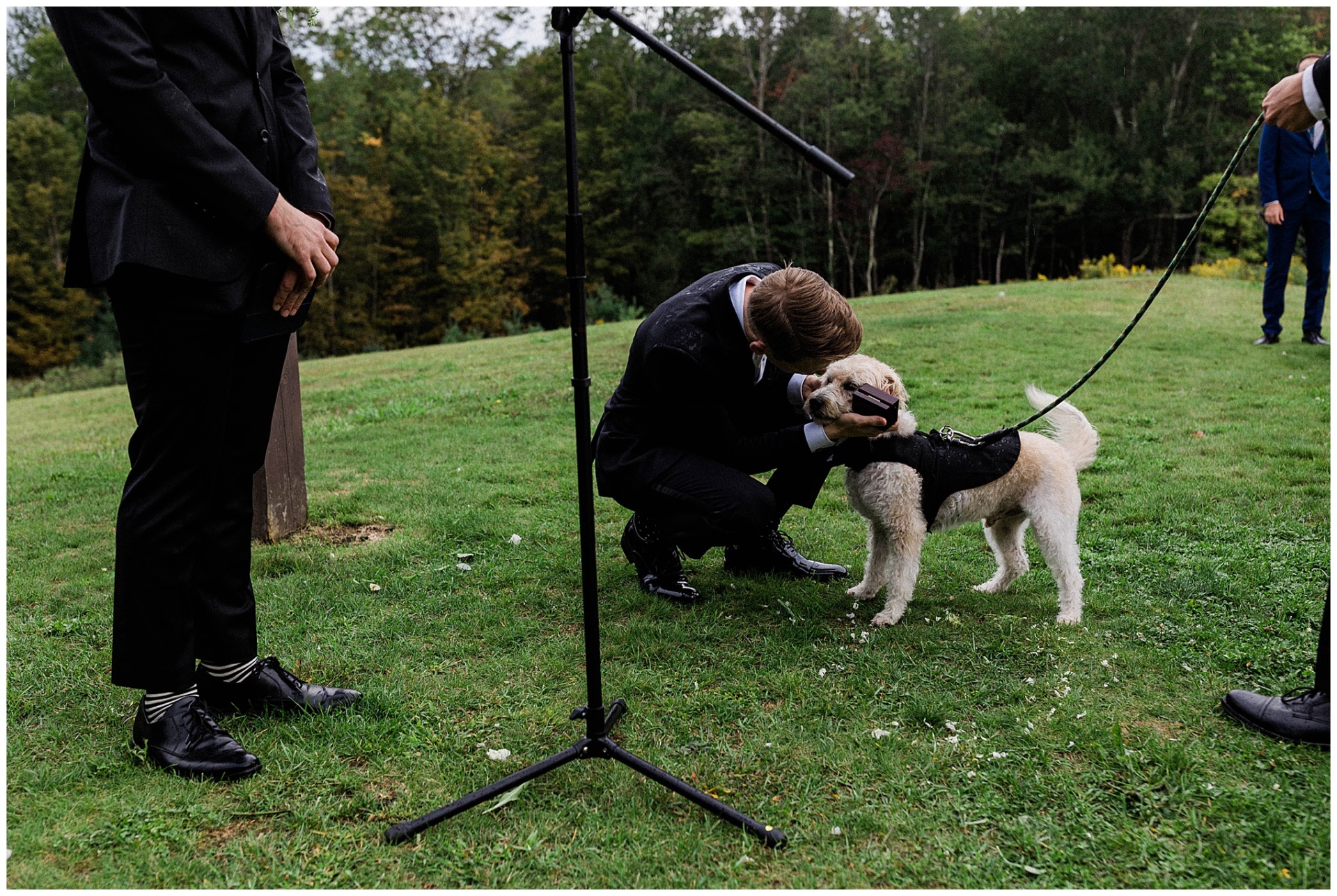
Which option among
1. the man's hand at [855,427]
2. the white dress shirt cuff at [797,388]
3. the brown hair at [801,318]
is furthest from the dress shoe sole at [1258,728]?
the white dress shirt cuff at [797,388]

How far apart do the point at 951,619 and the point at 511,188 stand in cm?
2972

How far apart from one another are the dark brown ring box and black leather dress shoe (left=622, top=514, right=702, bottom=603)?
1067mm

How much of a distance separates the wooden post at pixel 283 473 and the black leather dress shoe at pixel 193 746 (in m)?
2.08

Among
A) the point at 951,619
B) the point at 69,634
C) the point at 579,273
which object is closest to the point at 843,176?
the point at 579,273

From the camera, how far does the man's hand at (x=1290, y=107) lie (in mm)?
2619

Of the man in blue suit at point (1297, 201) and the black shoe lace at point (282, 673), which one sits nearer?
the black shoe lace at point (282, 673)

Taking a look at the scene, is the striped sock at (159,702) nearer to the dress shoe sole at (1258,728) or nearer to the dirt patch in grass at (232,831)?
the dirt patch in grass at (232,831)

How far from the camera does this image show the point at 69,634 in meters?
3.62

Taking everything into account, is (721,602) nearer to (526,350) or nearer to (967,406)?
(967,406)

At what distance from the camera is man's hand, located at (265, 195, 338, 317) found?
2.46 metres

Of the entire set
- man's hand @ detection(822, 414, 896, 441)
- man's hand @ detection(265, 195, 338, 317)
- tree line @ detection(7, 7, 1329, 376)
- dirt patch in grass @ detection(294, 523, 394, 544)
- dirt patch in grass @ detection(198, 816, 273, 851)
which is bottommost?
dirt patch in grass @ detection(198, 816, 273, 851)

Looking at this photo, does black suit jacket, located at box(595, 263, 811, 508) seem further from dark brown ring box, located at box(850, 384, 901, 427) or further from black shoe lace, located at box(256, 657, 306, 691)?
black shoe lace, located at box(256, 657, 306, 691)

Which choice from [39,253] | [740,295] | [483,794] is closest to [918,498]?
[740,295]

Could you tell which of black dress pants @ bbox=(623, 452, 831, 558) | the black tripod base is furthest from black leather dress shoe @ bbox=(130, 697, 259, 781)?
black dress pants @ bbox=(623, 452, 831, 558)
